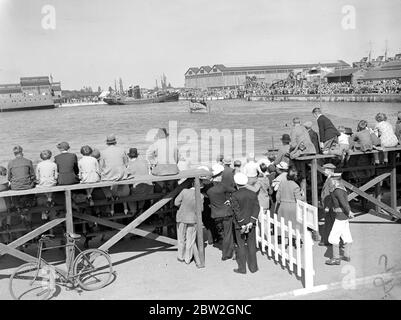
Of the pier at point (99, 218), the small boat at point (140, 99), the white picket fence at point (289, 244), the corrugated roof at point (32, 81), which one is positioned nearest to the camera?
the white picket fence at point (289, 244)

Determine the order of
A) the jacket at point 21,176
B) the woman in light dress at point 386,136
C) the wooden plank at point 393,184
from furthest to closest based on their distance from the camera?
the wooden plank at point 393,184
the woman in light dress at point 386,136
the jacket at point 21,176

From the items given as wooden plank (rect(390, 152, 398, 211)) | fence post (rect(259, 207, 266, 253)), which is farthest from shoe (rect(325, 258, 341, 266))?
wooden plank (rect(390, 152, 398, 211))

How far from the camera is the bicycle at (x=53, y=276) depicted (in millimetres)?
6996

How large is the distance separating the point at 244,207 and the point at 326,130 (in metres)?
2.99

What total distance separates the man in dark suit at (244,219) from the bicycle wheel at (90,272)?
2.03 metres

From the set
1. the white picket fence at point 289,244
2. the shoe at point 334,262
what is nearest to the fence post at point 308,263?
the white picket fence at point 289,244

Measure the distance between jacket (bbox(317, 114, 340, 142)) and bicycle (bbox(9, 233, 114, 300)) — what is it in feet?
15.7

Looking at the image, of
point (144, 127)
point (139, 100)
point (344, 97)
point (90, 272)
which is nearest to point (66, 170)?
point (90, 272)

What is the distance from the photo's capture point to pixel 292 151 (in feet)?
29.6

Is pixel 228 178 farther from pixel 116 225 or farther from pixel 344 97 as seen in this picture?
pixel 344 97

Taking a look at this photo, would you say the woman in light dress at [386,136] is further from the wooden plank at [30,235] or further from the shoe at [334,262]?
the wooden plank at [30,235]

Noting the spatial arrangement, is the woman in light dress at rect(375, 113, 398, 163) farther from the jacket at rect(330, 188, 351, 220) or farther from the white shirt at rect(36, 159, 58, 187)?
the white shirt at rect(36, 159, 58, 187)

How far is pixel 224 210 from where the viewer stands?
7973mm

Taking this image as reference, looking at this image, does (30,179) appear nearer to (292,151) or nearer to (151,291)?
(151,291)
